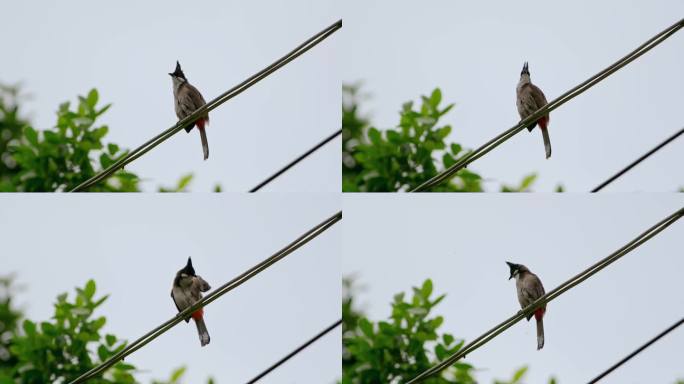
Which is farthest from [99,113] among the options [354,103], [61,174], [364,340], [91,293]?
[364,340]

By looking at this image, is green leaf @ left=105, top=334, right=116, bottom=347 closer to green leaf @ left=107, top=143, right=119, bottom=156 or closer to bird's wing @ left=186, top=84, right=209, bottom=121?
green leaf @ left=107, top=143, right=119, bottom=156

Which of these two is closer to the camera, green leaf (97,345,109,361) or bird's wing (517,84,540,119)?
green leaf (97,345,109,361)

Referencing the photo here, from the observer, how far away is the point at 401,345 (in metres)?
6.43

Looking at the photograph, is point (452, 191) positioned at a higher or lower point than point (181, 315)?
higher

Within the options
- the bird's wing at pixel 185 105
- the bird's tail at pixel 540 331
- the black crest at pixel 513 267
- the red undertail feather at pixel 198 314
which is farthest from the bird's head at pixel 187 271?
the bird's tail at pixel 540 331

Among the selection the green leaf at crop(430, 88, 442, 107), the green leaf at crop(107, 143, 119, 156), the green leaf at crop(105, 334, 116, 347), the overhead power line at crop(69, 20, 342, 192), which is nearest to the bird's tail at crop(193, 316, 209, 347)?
the green leaf at crop(105, 334, 116, 347)

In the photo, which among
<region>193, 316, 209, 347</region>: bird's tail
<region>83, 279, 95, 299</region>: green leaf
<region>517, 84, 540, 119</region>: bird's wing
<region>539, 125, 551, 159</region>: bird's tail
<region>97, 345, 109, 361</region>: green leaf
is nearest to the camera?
<region>97, 345, 109, 361</region>: green leaf

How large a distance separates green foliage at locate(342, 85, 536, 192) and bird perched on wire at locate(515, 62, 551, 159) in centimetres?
41

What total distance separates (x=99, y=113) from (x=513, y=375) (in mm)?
2622

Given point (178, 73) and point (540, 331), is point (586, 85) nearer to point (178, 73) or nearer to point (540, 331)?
point (540, 331)

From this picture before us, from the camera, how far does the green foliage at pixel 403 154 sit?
6531 millimetres

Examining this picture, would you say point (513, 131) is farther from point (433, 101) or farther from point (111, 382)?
point (111, 382)

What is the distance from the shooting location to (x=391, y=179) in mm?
6504

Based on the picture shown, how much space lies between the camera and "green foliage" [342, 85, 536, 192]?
6531 millimetres
